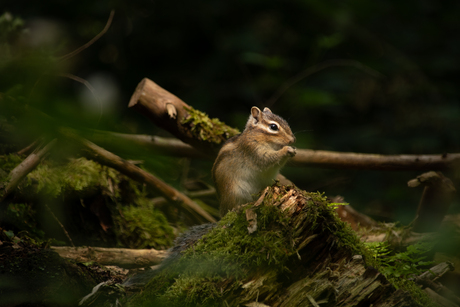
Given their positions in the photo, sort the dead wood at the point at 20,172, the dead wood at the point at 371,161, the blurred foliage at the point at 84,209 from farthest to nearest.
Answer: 1. the dead wood at the point at 371,161
2. the blurred foliage at the point at 84,209
3. the dead wood at the point at 20,172

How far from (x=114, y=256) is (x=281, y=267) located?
1.54 meters

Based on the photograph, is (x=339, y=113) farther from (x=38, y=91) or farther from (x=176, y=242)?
(x=38, y=91)

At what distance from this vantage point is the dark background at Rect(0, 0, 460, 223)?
572 centimetres

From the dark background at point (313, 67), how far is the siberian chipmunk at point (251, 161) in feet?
6.89

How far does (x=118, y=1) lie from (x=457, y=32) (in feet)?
18.5

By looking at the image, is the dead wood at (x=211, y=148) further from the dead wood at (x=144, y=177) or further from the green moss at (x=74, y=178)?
the green moss at (x=74, y=178)

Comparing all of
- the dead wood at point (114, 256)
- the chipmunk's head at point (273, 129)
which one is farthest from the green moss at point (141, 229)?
the chipmunk's head at point (273, 129)

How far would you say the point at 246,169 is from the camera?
10.6 ft

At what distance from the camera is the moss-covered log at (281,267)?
1678 millimetres

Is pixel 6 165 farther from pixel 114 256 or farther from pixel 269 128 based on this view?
pixel 269 128

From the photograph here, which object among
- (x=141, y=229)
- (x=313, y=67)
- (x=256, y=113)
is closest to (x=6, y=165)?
(x=141, y=229)

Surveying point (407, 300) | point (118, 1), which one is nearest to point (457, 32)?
point (118, 1)

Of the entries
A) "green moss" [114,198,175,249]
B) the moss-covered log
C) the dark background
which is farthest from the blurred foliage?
the dark background

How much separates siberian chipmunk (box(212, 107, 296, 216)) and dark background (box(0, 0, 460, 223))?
2.10 m
